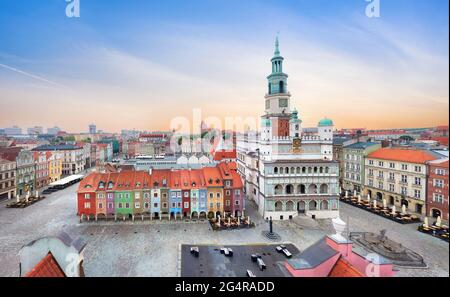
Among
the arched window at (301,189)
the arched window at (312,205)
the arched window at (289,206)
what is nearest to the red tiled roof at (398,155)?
the arched window at (312,205)

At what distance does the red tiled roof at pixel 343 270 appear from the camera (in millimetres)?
3521

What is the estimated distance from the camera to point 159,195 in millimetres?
17766

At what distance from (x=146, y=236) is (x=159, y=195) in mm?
3721

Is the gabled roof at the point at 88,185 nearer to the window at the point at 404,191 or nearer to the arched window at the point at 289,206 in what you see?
the arched window at the point at 289,206

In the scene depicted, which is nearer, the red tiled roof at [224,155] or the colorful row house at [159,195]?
the colorful row house at [159,195]

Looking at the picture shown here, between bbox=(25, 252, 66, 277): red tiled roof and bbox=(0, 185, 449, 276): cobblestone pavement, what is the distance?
274 inches

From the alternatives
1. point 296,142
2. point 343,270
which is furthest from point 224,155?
point 343,270

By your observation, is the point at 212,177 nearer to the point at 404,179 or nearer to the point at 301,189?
the point at 301,189

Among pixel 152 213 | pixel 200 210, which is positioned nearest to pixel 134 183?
pixel 152 213

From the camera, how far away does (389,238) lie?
1363 cm

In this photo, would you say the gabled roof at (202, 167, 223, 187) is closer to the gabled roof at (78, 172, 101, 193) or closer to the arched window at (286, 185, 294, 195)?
the arched window at (286, 185, 294, 195)

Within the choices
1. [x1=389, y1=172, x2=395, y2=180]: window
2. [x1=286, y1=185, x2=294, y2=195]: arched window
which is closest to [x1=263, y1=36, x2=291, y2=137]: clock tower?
[x1=286, y1=185, x2=294, y2=195]: arched window

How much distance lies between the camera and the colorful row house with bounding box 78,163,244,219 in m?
17.3

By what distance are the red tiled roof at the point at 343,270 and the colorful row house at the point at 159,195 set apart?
14.4 m
